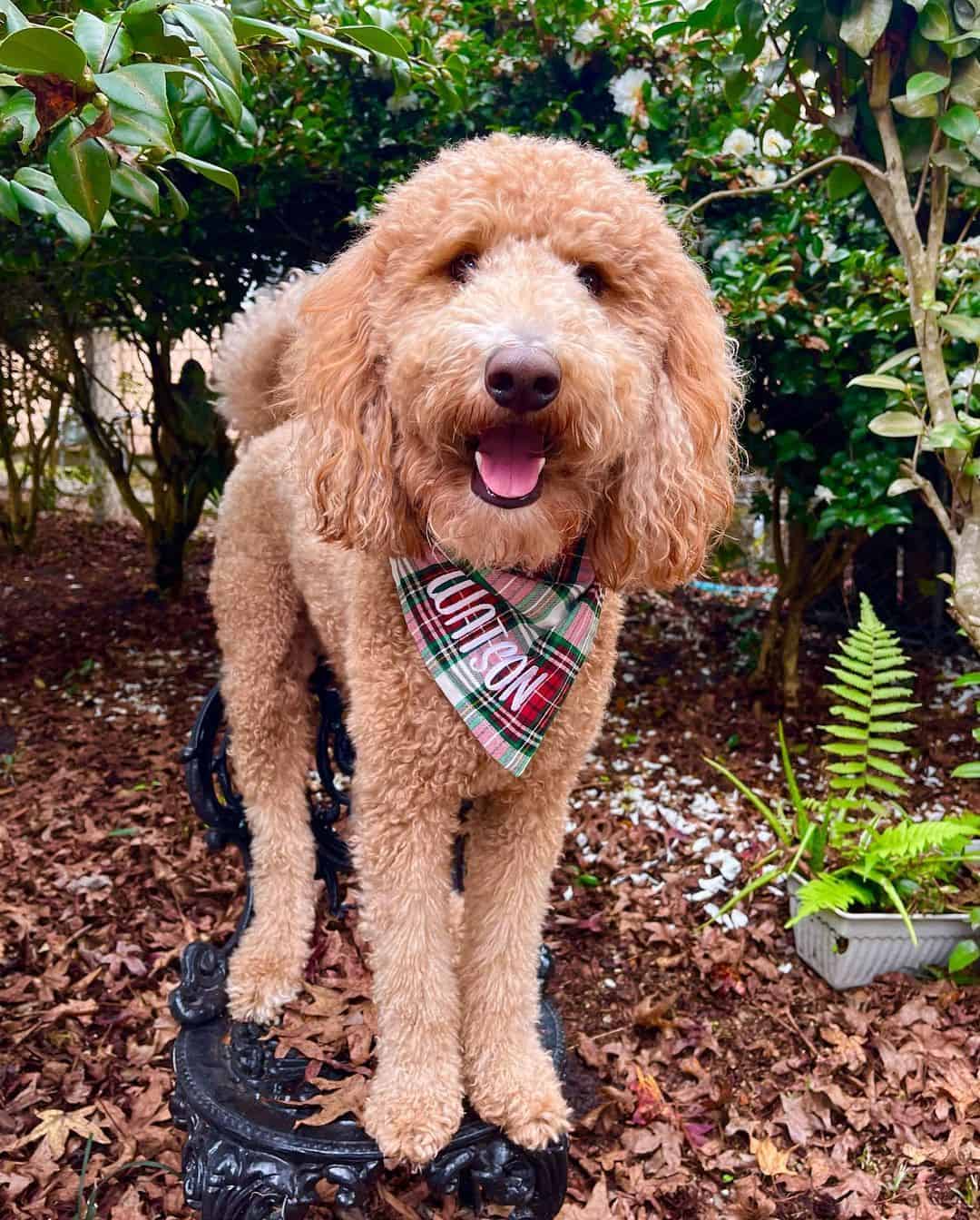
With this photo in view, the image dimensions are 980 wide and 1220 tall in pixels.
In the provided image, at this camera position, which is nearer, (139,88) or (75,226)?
(139,88)

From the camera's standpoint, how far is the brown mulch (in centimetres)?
186

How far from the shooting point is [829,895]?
2.18 meters

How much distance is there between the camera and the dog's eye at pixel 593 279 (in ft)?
4.51

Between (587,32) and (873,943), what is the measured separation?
2801 mm

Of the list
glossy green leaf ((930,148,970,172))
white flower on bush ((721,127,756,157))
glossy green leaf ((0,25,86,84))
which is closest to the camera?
glossy green leaf ((0,25,86,84))

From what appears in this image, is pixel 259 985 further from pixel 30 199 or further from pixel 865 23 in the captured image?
pixel 865 23

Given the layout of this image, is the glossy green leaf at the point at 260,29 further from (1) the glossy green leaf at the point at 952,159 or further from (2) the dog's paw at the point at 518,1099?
(2) the dog's paw at the point at 518,1099

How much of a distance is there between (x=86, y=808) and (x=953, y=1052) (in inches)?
102

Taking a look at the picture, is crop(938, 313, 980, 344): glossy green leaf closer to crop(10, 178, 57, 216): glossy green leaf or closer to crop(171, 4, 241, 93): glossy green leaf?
crop(171, 4, 241, 93): glossy green leaf

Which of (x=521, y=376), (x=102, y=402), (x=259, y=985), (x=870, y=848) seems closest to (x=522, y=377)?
(x=521, y=376)

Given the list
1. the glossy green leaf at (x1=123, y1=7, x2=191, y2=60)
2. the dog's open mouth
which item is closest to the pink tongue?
the dog's open mouth

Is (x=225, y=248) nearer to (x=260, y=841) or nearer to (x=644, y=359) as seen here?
(x=260, y=841)

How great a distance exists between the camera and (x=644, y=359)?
4.65 ft

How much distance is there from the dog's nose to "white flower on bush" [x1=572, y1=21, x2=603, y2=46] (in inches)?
91.6
